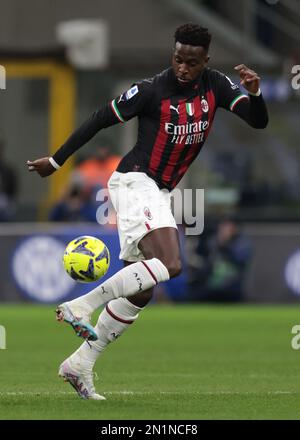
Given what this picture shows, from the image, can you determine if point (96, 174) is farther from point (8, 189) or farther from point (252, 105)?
point (252, 105)

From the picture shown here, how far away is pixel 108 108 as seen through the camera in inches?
344

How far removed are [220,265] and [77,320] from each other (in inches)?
445

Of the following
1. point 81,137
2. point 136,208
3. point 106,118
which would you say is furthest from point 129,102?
point 136,208

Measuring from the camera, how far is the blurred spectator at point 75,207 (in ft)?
65.7

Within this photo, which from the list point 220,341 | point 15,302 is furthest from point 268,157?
point 220,341

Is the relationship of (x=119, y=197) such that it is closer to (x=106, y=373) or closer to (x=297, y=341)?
(x=106, y=373)

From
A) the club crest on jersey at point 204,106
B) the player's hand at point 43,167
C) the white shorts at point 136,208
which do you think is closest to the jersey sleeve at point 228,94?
the club crest on jersey at point 204,106

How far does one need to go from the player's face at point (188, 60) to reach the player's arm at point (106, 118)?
0.27 m

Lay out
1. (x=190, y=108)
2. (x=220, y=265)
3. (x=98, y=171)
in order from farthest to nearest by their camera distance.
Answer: (x=98, y=171), (x=220, y=265), (x=190, y=108)

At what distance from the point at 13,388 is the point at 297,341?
478 centimetres

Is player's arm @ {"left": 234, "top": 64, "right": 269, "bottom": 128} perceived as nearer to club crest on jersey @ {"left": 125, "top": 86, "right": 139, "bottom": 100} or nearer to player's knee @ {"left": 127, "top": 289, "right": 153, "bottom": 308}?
club crest on jersey @ {"left": 125, "top": 86, "right": 139, "bottom": 100}

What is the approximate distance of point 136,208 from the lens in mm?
8688

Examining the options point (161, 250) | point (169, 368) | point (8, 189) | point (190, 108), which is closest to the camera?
point (161, 250)

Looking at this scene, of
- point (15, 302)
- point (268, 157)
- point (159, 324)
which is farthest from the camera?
point (268, 157)
